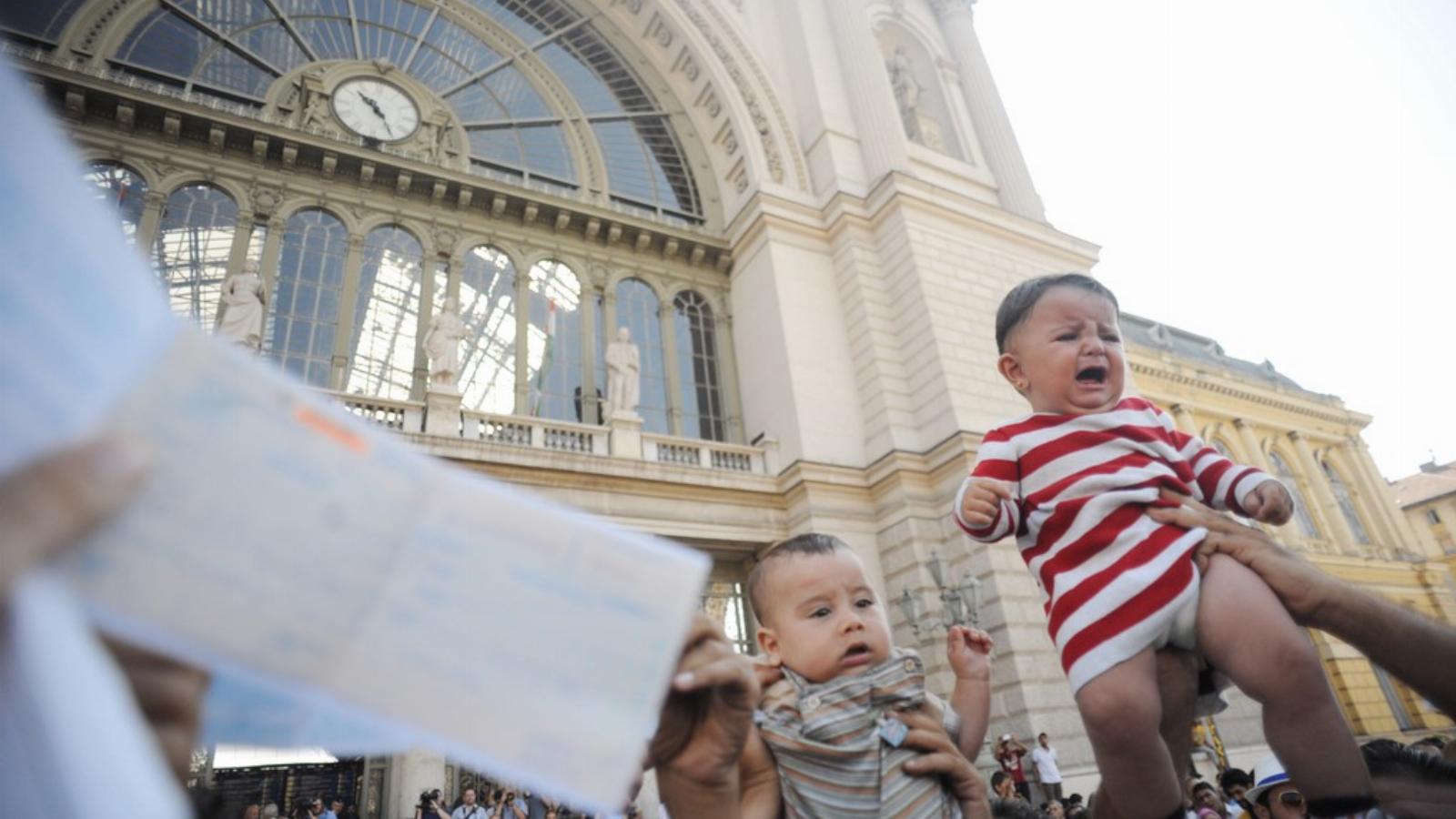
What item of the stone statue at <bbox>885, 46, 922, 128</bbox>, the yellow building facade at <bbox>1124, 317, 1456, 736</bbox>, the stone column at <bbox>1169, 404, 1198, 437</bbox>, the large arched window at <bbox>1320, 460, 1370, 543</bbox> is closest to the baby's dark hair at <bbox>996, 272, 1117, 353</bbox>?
the stone statue at <bbox>885, 46, 922, 128</bbox>

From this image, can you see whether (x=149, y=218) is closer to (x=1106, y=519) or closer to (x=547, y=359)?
(x=547, y=359)

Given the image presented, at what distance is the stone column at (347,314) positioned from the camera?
37.5 feet

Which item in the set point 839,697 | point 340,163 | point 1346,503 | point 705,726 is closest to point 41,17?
point 340,163

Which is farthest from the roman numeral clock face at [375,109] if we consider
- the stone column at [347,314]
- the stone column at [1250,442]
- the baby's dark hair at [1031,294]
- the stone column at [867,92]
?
the stone column at [1250,442]

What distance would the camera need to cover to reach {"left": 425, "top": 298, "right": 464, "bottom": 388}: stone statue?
11266mm

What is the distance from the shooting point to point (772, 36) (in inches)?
691

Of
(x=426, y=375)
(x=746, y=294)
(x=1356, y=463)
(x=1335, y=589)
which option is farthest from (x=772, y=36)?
(x=1356, y=463)

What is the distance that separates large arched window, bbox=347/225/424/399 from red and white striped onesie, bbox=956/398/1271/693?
36.3 feet

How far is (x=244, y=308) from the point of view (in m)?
10.3

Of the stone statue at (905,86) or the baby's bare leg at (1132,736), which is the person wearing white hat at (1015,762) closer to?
the baby's bare leg at (1132,736)

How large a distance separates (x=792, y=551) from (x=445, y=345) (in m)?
10.6

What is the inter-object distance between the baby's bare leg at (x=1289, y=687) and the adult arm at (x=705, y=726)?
3.69ft

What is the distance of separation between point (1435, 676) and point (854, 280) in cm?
1345

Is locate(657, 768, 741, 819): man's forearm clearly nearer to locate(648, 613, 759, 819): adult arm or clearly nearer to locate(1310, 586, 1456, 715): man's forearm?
locate(648, 613, 759, 819): adult arm
